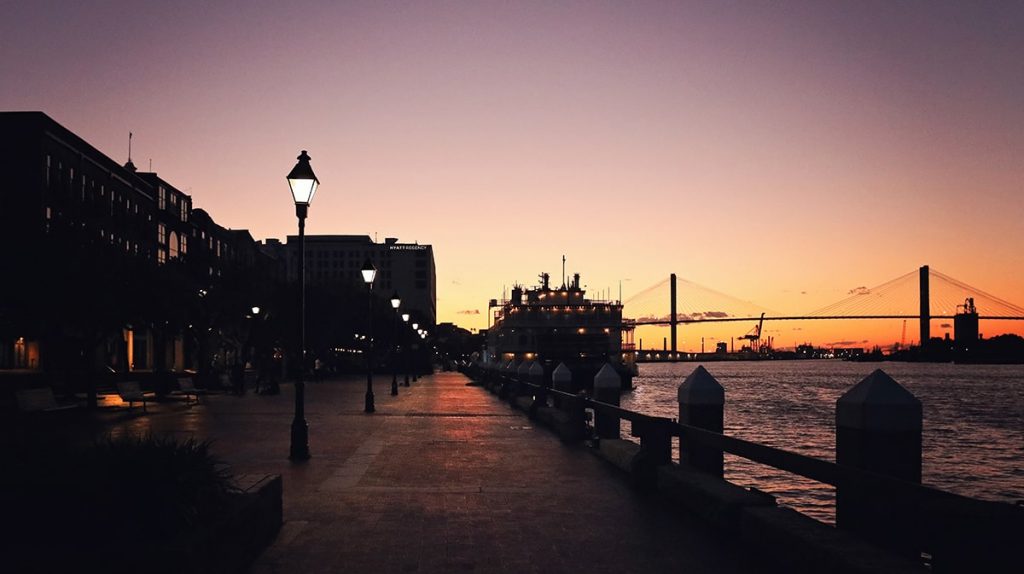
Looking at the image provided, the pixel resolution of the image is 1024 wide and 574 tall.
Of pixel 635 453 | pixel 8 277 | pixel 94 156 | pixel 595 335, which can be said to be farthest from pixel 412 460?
pixel 595 335

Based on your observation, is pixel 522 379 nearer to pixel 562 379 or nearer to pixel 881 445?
pixel 562 379

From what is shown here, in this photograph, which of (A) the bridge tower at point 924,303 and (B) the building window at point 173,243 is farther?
(A) the bridge tower at point 924,303

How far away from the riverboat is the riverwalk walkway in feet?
223

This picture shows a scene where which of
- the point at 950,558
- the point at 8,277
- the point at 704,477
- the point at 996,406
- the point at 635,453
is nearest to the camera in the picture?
the point at 950,558

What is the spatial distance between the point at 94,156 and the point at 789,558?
220 ft

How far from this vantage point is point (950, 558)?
5.87m

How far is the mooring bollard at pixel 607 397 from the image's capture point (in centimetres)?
1694

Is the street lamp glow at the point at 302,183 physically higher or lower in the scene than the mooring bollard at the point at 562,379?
higher

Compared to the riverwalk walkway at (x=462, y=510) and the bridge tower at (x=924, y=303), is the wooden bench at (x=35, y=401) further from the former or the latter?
the bridge tower at (x=924, y=303)

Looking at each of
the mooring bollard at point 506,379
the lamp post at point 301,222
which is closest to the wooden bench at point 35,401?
the lamp post at point 301,222

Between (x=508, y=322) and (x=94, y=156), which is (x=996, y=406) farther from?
(x=94, y=156)

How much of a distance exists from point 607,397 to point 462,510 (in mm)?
7589

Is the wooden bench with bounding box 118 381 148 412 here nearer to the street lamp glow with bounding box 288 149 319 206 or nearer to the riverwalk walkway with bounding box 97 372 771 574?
the riverwalk walkway with bounding box 97 372 771 574

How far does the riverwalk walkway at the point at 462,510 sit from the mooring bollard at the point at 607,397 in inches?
26.5
